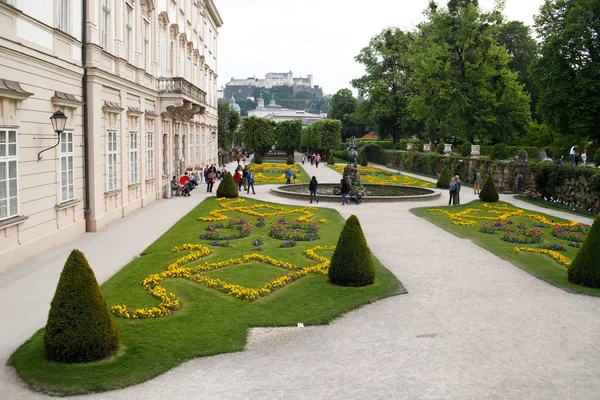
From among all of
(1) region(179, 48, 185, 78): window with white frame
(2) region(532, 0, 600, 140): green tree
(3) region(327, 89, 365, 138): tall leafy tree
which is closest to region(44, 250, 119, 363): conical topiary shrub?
(1) region(179, 48, 185, 78): window with white frame

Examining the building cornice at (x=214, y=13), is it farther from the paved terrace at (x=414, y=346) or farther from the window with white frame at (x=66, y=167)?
the paved terrace at (x=414, y=346)

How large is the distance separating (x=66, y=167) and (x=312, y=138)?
63316 mm

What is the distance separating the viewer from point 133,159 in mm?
23625

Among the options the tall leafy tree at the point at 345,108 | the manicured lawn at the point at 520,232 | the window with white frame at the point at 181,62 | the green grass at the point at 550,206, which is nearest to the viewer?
the manicured lawn at the point at 520,232

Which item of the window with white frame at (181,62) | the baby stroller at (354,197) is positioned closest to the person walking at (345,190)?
the baby stroller at (354,197)

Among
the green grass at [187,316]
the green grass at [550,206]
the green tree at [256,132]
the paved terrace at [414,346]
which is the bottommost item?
the paved terrace at [414,346]

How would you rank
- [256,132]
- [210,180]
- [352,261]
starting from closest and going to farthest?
1. [352,261]
2. [210,180]
3. [256,132]

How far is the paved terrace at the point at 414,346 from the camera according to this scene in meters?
7.36

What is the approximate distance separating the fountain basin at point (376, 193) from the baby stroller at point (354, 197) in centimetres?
59

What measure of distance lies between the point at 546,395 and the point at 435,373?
1.38 metres

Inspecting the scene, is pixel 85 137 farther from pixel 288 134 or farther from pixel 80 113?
pixel 288 134

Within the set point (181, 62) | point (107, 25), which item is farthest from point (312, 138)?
point (107, 25)

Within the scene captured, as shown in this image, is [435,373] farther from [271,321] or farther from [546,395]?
[271,321]

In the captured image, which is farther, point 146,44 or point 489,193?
point 489,193
